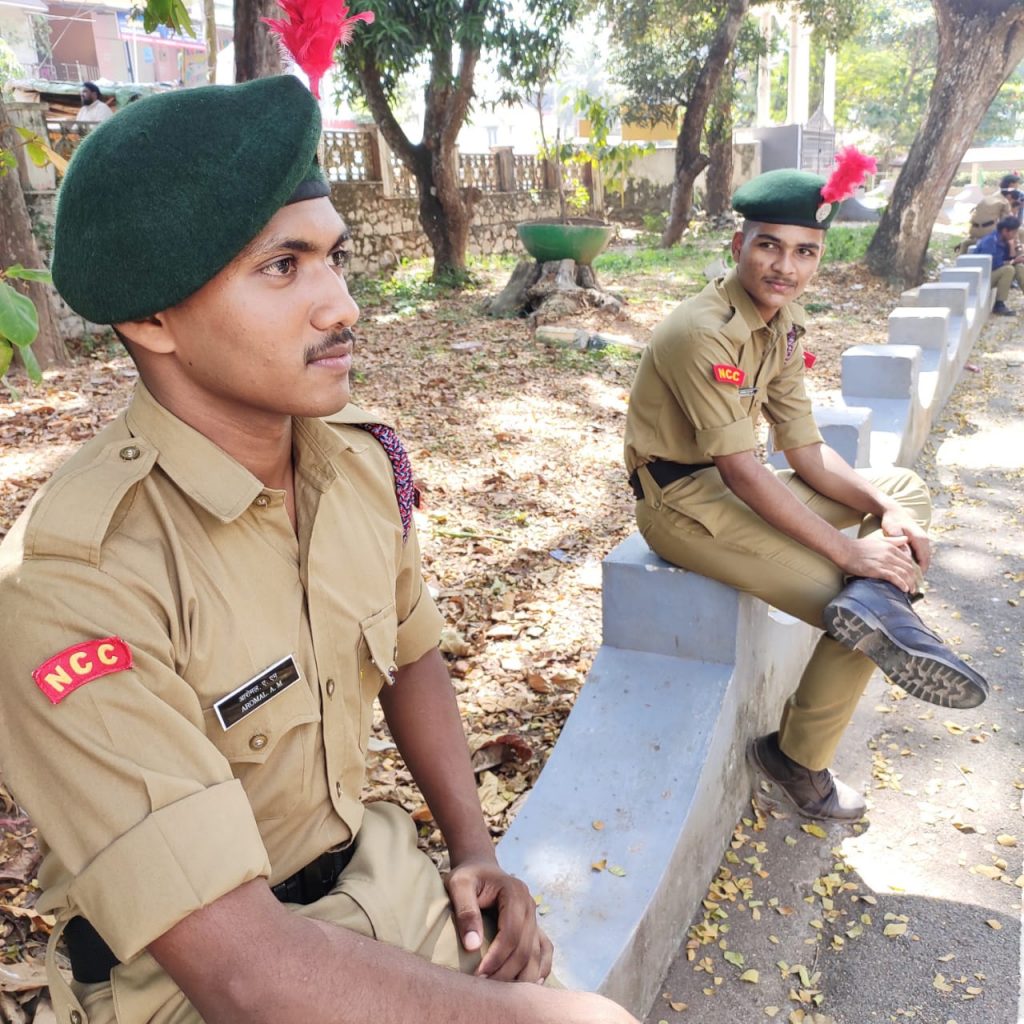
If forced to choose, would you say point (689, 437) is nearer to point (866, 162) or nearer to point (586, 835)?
point (866, 162)

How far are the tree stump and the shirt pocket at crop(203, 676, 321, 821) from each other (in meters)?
8.48

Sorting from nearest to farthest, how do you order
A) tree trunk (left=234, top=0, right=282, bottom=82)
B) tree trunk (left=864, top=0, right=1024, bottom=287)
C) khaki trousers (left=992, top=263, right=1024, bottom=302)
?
tree trunk (left=234, top=0, right=282, bottom=82) < tree trunk (left=864, top=0, right=1024, bottom=287) < khaki trousers (left=992, top=263, right=1024, bottom=302)

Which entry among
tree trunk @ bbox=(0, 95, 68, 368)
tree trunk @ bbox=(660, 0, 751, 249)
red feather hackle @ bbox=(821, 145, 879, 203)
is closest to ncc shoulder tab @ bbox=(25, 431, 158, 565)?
red feather hackle @ bbox=(821, 145, 879, 203)

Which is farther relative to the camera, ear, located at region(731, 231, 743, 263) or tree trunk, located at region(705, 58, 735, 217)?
tree trunk, located at region(705, 58, 735, 217)

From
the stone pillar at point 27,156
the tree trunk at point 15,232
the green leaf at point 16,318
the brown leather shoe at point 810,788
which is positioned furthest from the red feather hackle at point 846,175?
the stone pillar at point 27,156

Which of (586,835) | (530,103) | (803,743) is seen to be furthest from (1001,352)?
(586,835)

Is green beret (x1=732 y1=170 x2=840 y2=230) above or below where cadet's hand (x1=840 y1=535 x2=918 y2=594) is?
above

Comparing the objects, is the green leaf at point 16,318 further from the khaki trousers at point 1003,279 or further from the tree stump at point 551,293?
the khaki trousers at point 1003,279

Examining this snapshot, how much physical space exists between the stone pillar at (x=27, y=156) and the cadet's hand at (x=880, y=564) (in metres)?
7.74

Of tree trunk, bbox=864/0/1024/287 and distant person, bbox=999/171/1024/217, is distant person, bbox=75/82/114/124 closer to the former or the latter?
tree trunk, bbox=864/0/1024/287

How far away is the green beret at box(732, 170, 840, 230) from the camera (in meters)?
3.25

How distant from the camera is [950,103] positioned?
11.2m

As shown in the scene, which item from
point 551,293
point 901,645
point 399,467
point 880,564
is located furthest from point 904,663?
point 551,293

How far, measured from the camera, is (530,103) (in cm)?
1209
